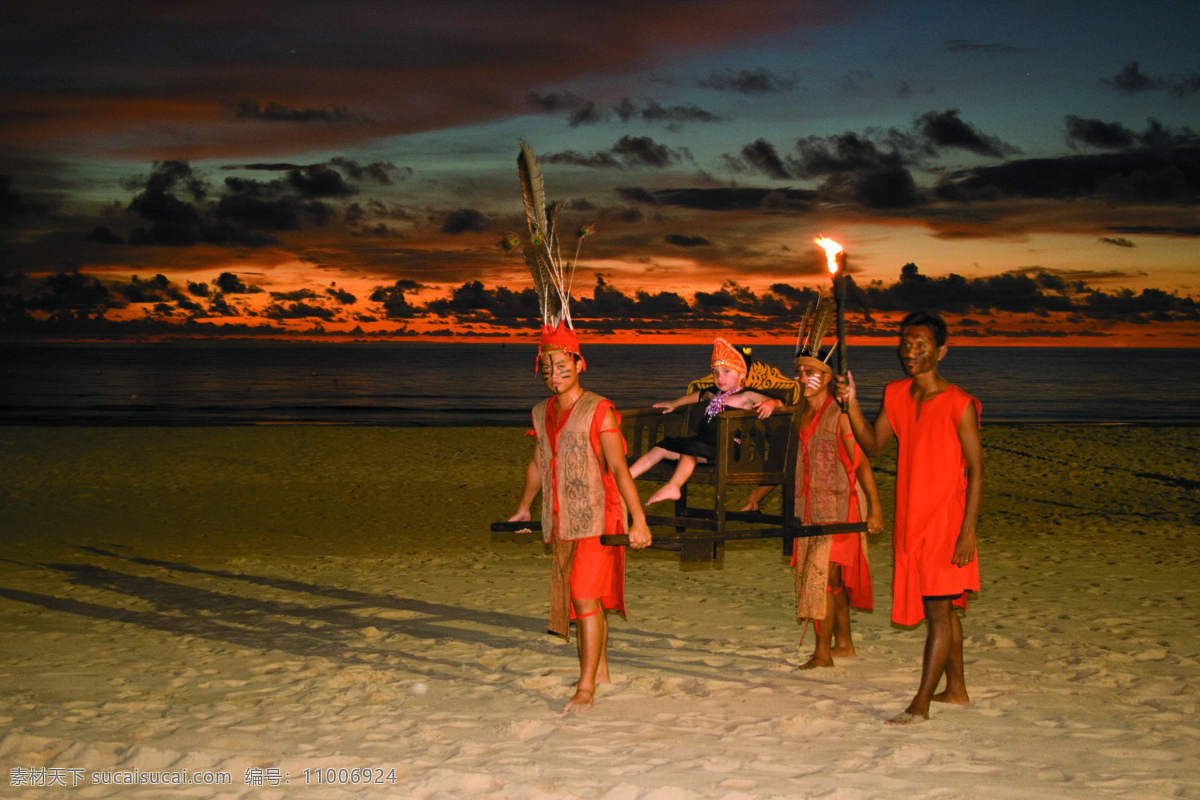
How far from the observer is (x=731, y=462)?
18.2 ft

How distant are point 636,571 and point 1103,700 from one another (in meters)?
4.57

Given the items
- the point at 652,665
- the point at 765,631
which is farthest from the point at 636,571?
the point at 652,665

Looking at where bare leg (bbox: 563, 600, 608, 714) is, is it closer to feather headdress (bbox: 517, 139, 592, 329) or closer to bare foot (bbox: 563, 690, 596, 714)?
bare foot (bbox: 563, 690, 596, 714)

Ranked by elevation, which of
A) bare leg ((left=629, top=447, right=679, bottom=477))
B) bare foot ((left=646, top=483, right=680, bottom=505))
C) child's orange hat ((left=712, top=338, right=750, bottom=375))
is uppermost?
child's orange hat ((left=712, top=338, right=750, bottom=375))

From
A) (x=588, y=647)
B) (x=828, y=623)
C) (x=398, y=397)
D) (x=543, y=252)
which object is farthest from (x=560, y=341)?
(x=398, y=397)

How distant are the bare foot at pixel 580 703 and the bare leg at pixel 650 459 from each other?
135cm

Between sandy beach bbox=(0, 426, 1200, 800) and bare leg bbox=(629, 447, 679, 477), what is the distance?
3.90ft

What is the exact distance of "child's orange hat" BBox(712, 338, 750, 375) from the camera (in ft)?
19.6

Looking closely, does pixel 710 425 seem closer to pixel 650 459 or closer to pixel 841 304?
pixel 650 459

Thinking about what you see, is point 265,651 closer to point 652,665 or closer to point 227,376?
point 652,665

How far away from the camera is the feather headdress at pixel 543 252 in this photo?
5527mm

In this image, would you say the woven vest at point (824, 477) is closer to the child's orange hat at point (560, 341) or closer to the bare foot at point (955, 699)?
the bare foot at point (955, 699)

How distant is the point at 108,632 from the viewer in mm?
7023

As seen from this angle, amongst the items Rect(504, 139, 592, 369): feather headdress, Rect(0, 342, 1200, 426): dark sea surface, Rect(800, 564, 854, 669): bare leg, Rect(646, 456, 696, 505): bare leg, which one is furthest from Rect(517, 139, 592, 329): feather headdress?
Rect(0, 342, 1200, 426): dark sea surface
